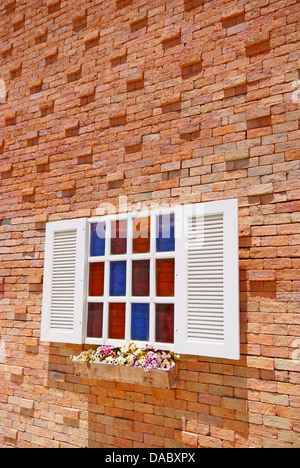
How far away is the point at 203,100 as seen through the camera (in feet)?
12.1

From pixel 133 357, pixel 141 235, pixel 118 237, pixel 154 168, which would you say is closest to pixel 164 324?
pixel 133 357

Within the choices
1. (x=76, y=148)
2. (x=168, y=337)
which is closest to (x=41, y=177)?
(x=76, y=148)

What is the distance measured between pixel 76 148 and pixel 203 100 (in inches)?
61.9

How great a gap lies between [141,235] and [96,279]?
2.28 ft

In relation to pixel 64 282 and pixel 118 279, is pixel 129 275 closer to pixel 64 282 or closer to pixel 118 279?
pixel 118 279

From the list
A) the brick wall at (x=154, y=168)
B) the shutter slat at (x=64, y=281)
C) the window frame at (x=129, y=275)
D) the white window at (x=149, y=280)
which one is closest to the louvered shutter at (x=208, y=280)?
the white window at (x=149, y=280)

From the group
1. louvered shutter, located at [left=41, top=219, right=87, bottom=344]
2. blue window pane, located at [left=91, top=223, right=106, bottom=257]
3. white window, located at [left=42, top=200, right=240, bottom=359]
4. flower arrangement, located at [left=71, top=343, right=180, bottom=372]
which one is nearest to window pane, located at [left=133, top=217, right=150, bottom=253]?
white window, located at [left=42, top=200, right=240, bottom=359]

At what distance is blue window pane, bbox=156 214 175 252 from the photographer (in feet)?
11.7

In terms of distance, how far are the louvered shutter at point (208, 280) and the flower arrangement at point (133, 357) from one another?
171 millimetres

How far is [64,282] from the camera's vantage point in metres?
4.00

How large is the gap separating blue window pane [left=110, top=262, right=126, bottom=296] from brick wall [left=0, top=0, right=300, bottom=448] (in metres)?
0.68

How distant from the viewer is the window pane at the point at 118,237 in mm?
3865

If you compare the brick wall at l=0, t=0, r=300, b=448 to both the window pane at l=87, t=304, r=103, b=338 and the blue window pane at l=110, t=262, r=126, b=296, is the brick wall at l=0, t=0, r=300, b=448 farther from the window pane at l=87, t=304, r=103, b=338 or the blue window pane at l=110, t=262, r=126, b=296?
the blue window pane at l=110, t=262, r=126, b=296
